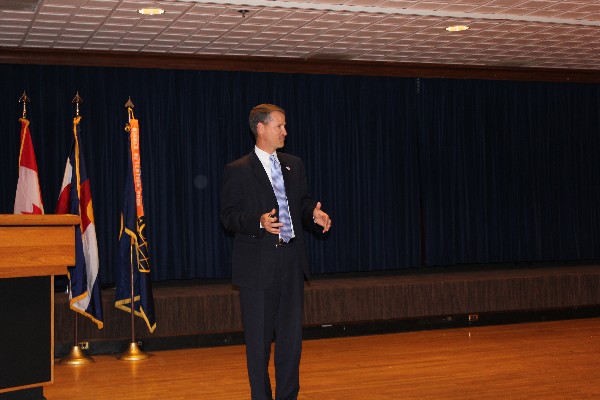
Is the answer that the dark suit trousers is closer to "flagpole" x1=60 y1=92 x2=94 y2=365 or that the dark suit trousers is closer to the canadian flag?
"flagpole" x1=60 y1=92 x2=94 y2=365

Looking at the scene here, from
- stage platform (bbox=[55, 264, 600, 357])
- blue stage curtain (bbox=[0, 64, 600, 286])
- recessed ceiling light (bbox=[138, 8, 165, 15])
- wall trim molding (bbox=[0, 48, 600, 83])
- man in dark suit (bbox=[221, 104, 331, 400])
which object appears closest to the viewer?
man in dark suit (bbox=[221, 104, 331, 400])

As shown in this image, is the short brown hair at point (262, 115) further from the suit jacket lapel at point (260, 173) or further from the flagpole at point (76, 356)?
the flagpole at point (76, 356)

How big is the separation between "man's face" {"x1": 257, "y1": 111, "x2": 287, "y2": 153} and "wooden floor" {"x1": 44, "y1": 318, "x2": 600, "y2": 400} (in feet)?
5.99

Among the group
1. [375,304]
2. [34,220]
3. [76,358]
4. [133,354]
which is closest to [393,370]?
[375,304]

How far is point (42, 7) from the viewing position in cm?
647

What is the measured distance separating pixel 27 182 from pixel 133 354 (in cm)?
164

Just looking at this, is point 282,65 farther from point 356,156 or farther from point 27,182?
point 27,182

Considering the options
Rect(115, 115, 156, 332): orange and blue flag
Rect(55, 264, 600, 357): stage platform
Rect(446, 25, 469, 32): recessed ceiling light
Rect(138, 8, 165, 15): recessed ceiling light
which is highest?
Rect(446, 25, 469, 32): recessed ceiling light

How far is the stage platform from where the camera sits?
7844 mm

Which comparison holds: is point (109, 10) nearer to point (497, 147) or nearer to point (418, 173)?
point (418, 173)

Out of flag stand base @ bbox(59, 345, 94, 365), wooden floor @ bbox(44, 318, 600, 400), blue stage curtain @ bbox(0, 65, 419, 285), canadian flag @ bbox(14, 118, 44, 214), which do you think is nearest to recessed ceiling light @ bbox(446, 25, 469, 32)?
blue stage curtain @ bbox(0, 65, 419, 285)

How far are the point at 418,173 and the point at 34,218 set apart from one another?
572 cm

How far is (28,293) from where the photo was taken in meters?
4.67

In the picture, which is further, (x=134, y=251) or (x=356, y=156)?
(x=356, y=156)
